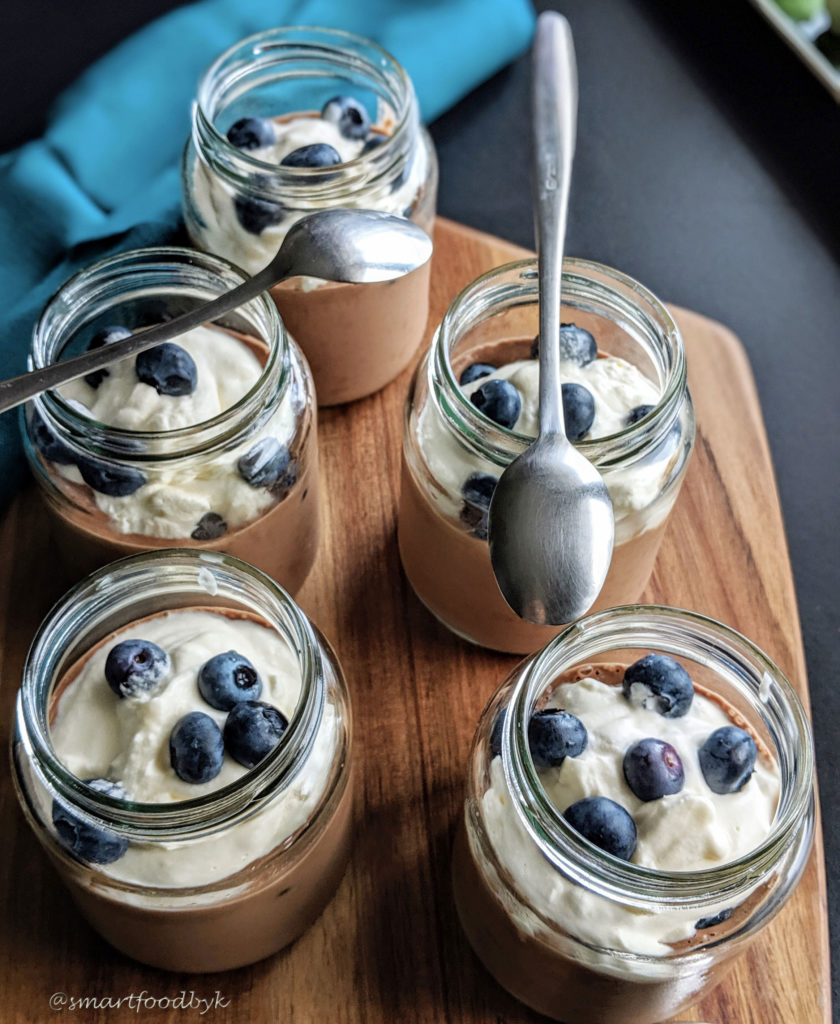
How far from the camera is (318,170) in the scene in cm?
130

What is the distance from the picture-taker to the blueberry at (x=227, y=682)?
1.04 metres

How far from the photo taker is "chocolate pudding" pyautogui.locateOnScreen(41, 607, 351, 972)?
97 centimetres

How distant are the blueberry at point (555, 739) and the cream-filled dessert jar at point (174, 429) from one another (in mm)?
378

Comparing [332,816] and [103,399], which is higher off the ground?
[103,399]

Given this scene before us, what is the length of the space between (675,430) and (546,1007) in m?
0.59

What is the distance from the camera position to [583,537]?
105 centimetres

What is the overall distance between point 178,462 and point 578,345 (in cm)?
44

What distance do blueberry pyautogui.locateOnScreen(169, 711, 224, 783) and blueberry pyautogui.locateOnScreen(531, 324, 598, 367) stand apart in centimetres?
54

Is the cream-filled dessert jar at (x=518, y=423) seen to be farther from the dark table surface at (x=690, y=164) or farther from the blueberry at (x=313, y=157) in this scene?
the dark table surface at (x=690, y=164)

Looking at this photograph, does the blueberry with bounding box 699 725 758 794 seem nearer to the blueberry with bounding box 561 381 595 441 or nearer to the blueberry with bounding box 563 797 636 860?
the blueberry with bounding box 563 797 636 860

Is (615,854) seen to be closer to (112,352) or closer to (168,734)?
(168,734)

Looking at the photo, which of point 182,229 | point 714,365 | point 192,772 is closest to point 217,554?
point 192,772

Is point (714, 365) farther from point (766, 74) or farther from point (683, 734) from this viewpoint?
point (766, 74)

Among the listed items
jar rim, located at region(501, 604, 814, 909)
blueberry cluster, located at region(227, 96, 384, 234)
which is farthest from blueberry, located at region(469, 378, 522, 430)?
blueberry cluster, located at region(227, 96, 384, 234)
